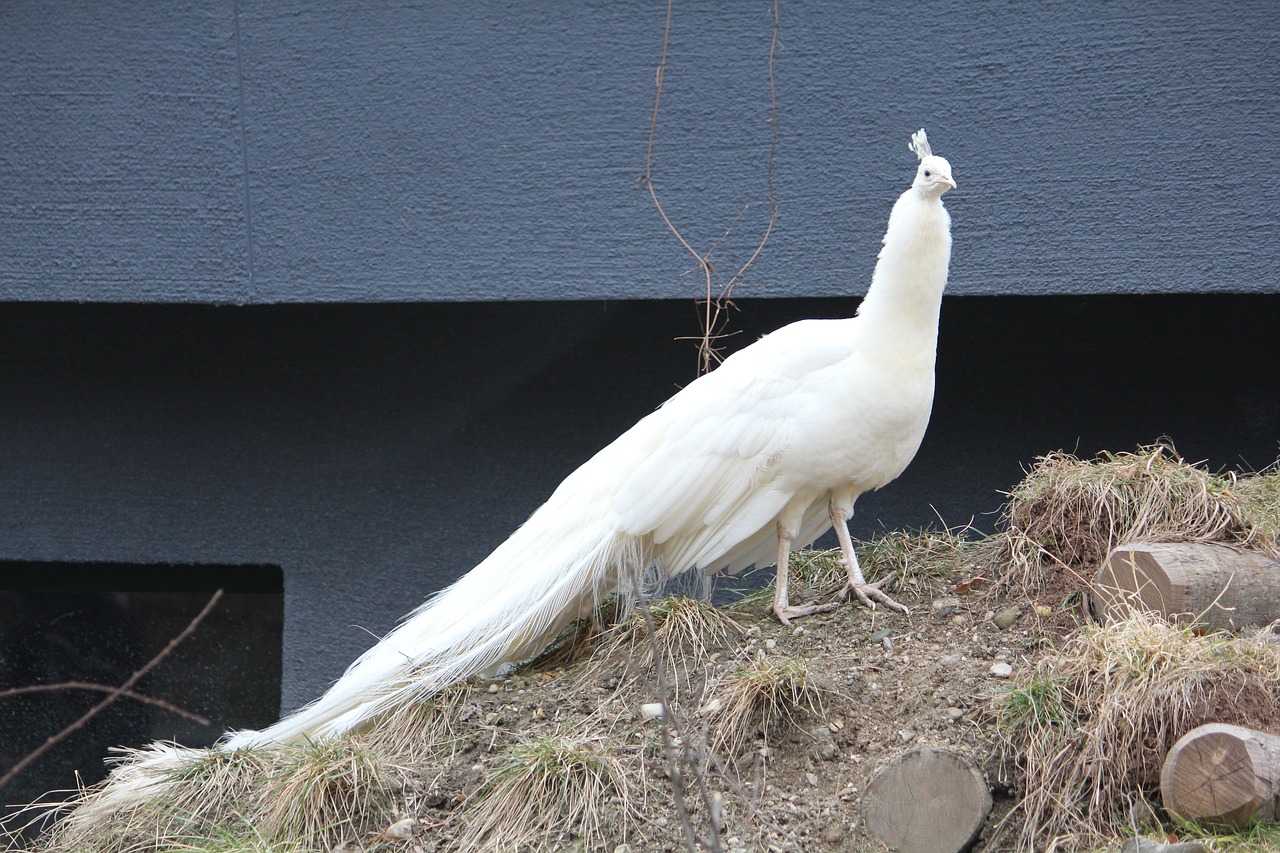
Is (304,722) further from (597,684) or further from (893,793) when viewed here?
(893,793)

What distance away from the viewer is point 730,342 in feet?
17.6

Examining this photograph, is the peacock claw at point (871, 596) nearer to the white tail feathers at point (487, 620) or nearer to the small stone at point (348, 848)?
the white tail feathers at point (487, 620)

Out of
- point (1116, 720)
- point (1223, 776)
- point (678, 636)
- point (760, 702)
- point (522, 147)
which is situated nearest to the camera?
point (1223, 776)

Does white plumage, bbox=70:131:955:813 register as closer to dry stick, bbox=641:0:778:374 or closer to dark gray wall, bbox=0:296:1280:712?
dry stick, bbox=641:0:778:374

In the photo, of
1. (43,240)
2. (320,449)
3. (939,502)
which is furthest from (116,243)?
(939,502)

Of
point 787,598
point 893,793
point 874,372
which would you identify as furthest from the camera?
point 787,598

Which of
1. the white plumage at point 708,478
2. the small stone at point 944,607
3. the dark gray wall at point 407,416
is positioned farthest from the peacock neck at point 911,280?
the dark gray wall at point 407,416

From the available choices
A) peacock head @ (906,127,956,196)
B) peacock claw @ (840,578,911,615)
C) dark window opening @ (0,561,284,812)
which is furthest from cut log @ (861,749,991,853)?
dark window opening @ (0,561,284,812)

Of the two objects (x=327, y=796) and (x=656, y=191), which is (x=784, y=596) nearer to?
(x=327, y=796)

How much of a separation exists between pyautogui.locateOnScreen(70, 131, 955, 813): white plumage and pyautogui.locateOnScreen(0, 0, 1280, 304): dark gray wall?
1.22 meters

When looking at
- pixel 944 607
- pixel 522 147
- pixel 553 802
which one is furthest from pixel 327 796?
pixel 522 147

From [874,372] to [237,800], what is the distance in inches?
84.8

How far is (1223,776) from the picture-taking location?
2.59 m

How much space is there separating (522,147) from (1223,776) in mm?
3368
